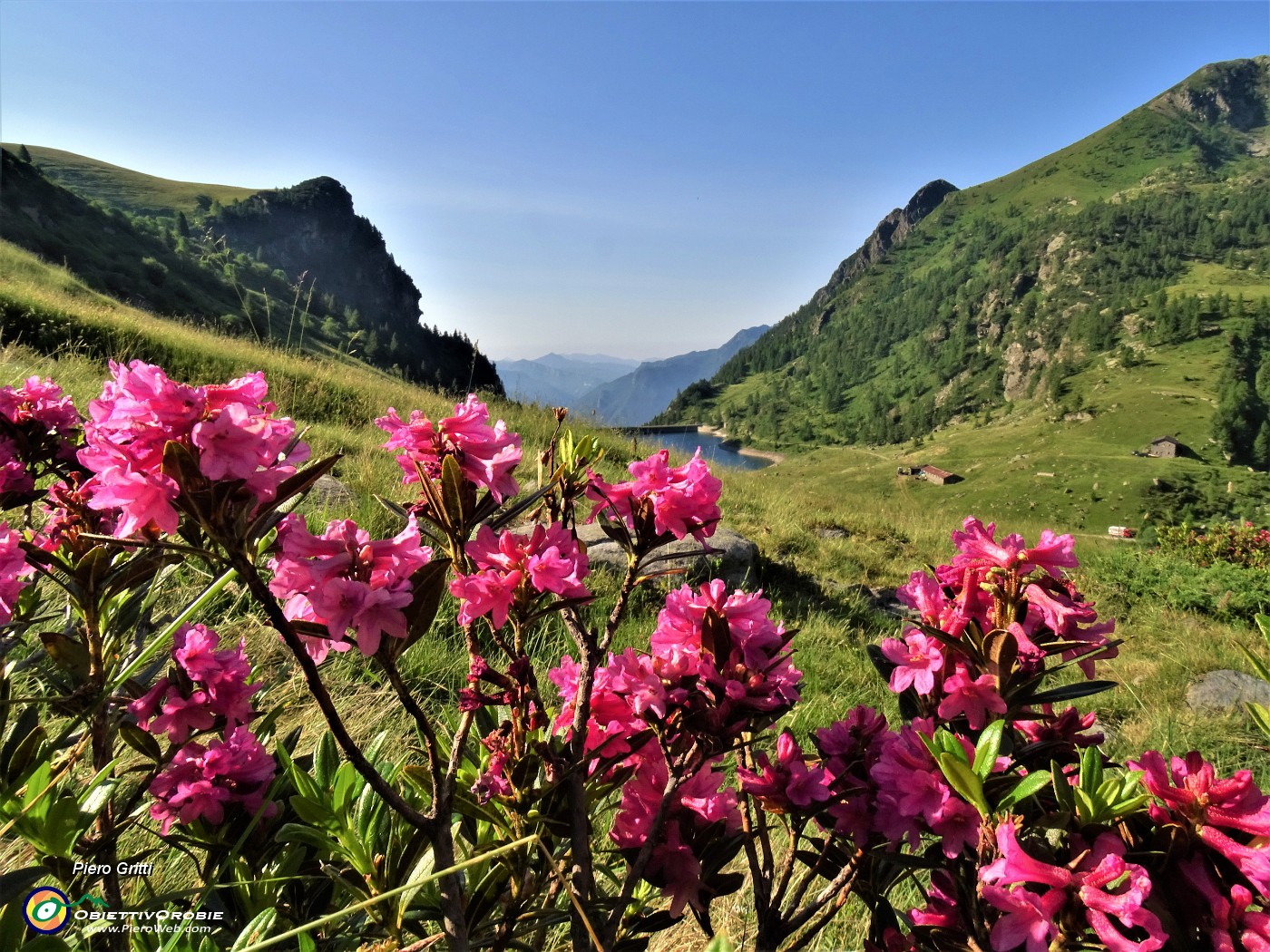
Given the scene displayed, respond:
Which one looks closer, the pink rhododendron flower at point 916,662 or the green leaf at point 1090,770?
the green leaf at point 1090,770

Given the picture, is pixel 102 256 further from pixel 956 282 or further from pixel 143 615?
pixel 956 282

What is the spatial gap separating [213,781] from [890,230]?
7921 inches

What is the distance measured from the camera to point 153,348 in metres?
8.47

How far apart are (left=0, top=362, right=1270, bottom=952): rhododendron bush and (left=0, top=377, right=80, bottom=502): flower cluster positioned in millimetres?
109

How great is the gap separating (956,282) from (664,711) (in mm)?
152900

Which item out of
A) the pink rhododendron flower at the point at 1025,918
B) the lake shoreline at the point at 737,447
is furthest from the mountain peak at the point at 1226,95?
the pink rhododendron flower at the point at 1025,918

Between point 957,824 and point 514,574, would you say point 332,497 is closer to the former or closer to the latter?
point 514,574

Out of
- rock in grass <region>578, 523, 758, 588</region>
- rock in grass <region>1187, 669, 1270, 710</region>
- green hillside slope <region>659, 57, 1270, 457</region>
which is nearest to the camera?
rock in grass <region>578, 523, 758, 588</region>

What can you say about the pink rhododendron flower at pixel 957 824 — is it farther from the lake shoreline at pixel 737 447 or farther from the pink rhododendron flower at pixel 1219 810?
the lake shoreline at pixel 737 447

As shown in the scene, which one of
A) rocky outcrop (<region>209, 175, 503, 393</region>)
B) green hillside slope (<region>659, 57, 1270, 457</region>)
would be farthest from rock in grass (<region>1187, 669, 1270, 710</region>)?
green hillside slope (<region>659, 57, 1270, 457</region>)

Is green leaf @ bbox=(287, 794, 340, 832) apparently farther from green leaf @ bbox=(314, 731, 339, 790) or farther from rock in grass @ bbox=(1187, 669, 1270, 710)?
rock in grass @ bbox=(1187, 669, 1270, 710)

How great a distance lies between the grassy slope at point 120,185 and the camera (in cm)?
6881

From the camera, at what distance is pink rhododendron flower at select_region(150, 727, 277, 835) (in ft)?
3.35

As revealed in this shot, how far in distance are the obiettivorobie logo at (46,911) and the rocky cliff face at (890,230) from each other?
18305 cm
